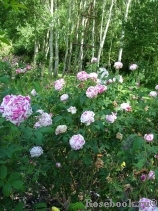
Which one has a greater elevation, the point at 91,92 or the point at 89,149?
the point at 91,92

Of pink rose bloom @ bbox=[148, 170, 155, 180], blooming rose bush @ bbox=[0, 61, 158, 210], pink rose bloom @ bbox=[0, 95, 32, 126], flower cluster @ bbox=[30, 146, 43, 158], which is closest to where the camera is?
pink rose bloom @ bbox=[0, 95, 32, 126]

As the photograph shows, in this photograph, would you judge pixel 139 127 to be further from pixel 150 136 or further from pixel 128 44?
pixel 128 44

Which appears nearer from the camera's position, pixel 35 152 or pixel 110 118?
pixel 35 152

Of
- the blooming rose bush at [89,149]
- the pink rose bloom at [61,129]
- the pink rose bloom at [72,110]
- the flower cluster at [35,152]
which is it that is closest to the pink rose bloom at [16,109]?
the blooming rose bush at [89,149]

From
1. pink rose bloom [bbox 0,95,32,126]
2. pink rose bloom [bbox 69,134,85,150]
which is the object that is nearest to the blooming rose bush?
pink rose bloom [bbox 69,134,85,150]

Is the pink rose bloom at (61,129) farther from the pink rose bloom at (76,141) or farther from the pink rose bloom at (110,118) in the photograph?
the pink rose bloom at (110,118)

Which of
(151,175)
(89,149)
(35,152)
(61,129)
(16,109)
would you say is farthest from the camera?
(89,149)

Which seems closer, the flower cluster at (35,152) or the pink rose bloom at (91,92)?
the flower cluster at (35,152)

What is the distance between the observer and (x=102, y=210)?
91.0 inches

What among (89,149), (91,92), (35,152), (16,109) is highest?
(16,109)

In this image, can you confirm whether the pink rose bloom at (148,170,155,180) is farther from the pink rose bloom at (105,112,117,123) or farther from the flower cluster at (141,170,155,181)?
the pink rose bloom at (105,112,117,123)

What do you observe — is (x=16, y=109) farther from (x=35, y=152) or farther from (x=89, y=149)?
(x=89, y=149)

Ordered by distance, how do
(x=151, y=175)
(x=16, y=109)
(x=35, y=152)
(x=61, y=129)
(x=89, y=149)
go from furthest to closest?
(x=89, y=149), (x=61, y=129), (x=35, y=152), (x=151, y=175), (x=16, y=109)

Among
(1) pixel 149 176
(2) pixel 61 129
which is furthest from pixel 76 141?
(1) pixel 149 176
